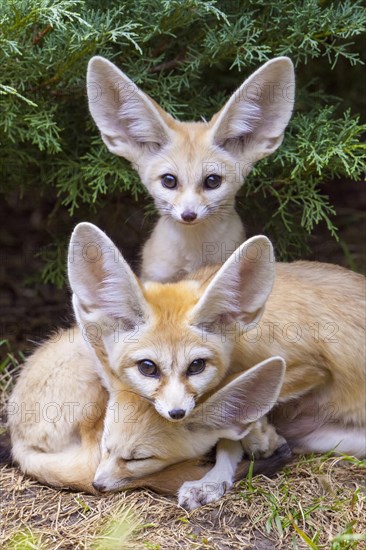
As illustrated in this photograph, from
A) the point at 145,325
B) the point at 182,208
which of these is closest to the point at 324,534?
the point at 145,325

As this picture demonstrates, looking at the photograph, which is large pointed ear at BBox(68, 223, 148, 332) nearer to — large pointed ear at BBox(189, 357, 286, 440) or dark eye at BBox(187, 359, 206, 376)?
dark eye at BBox(187, 359, 206, 376)

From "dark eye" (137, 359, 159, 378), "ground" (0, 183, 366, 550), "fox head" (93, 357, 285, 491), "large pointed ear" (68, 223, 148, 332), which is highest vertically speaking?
"large pointed ear" (68, 223, 148, 332)

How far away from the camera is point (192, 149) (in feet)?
13.6

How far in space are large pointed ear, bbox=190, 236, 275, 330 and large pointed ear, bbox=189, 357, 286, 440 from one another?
0.70 feet

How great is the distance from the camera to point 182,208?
3922 millimetres

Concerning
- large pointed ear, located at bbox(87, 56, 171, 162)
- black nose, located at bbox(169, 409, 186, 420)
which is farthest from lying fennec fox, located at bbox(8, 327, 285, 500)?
large pointed ear, located at bbox(87, 56, 171, 162)

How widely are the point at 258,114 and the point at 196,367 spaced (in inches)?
61.1

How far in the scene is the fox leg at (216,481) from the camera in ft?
11.2

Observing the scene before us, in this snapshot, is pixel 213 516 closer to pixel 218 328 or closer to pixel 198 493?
pixel 198 493

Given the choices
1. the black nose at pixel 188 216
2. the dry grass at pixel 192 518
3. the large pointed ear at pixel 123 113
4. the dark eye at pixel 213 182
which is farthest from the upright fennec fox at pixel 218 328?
the large pointed ear at pixel 123 113

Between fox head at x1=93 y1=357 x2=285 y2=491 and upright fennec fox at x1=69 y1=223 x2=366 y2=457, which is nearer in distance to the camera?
upright fennec fox at x1=69 y1=223 x2=366 y2=457

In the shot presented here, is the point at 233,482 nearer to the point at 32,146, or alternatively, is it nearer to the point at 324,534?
the point at 324,534

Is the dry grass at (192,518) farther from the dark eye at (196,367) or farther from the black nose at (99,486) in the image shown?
the dark eye at (196,367)

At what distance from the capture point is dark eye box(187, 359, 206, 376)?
3.13m
